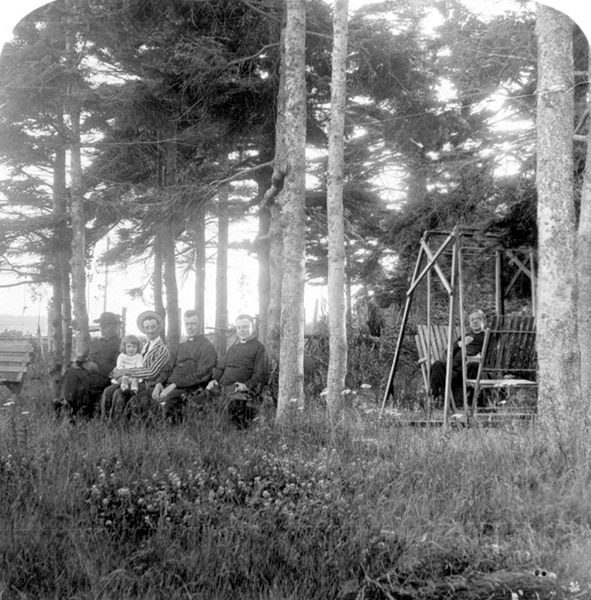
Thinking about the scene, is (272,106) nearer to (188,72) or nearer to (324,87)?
(324,87)

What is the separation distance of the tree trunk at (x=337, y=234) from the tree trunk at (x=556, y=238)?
3062 mm

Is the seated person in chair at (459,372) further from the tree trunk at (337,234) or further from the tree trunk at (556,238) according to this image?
the tree trunk at (556,238)

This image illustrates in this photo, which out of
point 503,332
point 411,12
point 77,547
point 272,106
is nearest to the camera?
point 77,547

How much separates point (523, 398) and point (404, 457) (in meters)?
4.71

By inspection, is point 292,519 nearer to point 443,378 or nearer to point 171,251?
point 443,378

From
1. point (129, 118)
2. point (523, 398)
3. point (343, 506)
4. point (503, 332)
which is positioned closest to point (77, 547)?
point (343, 506)

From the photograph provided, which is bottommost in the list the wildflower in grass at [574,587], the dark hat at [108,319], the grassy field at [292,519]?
the wildflower in grass at [574,587]

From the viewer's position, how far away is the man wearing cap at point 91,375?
7.65 metres

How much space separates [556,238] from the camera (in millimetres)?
5340

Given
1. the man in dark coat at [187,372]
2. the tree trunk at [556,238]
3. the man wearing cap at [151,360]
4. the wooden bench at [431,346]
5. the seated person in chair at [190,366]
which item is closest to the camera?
the tree trunk at [556,238]

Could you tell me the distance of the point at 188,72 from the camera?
1170 cm

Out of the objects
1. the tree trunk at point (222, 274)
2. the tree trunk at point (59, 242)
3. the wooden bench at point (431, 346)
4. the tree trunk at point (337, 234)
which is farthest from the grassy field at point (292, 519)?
the tree trunk at point (222, 274)

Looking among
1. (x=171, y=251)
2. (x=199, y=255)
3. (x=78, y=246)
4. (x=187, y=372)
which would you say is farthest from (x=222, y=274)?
(x=187, y=372)

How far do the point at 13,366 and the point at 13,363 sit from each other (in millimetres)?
42
